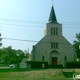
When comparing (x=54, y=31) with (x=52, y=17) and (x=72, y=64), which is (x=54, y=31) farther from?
(x=72, y=64)

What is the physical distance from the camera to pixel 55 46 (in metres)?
53.4

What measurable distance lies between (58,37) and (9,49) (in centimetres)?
6045

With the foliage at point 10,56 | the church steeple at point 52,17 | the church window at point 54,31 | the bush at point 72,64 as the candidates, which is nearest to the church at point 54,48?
the church window at point 54,31

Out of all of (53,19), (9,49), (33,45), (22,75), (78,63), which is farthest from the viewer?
(9,49)

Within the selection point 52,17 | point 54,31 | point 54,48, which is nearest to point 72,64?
point 54,48

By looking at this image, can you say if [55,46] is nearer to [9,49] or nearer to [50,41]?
[50,41]

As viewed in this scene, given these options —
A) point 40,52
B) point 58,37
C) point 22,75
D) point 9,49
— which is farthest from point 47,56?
point 9,49

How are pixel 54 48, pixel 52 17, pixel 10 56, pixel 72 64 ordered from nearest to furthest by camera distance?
pixel 72 64, pixel 54 48, pixel 52 17, pixel 10 56

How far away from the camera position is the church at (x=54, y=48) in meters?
52.8

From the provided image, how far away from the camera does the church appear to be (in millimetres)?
52750

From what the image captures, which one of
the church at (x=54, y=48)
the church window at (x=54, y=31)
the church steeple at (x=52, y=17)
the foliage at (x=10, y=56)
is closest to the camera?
the church at (x=54, y=48)

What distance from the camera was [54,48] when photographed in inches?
2096

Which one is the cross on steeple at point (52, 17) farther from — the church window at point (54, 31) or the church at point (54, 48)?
the church window at point (54, 31)

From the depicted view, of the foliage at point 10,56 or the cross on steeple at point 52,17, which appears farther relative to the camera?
the foliage at point 10,56
